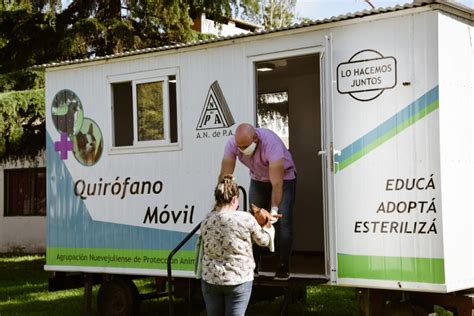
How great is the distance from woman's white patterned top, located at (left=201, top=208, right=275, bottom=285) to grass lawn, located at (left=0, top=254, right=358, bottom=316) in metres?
3.32

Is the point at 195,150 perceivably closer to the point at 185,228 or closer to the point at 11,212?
the point at 185,228

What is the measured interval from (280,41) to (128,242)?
3.14 meters

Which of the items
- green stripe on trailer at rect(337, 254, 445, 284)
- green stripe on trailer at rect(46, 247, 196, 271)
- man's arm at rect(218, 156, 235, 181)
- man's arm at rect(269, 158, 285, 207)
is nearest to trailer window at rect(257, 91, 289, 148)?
green stripe on trailer at rect(46, 247, 196, 271)

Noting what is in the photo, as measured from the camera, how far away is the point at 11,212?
23234 mm

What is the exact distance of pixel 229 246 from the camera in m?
6.37

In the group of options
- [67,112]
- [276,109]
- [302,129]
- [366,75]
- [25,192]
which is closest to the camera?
[366,75]

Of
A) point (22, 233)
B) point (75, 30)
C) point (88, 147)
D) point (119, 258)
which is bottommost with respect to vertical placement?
point (22, 233)

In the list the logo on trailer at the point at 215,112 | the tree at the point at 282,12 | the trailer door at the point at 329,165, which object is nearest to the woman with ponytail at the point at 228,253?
the trailer door at the point at 329,165

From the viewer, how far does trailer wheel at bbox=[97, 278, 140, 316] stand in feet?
32.7

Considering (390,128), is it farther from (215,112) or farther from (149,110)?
(149,110)

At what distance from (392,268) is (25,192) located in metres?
17.5

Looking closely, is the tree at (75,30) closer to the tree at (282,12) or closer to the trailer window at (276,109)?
the trailer window at (276,109)

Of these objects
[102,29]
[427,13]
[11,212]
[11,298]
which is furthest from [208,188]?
[11,212]

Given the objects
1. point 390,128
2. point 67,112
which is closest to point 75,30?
point 67,112
